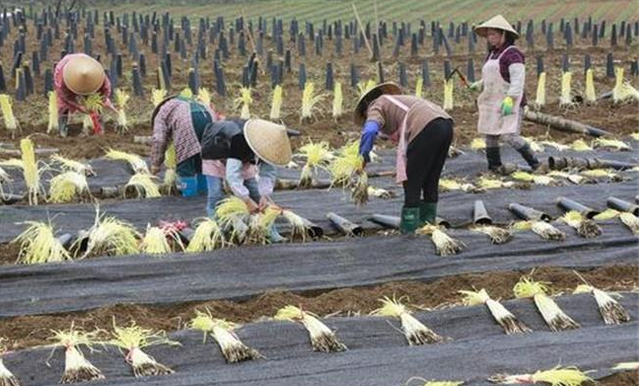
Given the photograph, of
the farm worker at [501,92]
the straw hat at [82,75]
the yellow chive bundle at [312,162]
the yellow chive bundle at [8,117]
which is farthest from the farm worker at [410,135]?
the yellow chive bundle at [8,117]

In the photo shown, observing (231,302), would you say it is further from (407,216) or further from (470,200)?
(470,200)

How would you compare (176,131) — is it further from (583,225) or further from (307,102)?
(307,102)

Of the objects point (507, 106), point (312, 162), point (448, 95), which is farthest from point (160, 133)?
point (448, 95)

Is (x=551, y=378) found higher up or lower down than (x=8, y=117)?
lower down

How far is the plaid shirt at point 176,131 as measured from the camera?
→ 6039 millimetres

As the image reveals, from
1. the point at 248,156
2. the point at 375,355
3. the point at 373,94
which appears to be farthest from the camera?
the point at 373,94

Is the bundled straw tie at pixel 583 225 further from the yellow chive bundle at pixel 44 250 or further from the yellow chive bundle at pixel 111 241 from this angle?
the yellow chive bundle at pixel 44 250

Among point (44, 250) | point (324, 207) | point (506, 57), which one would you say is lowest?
point (324, 207)

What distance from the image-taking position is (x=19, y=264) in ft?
15.6

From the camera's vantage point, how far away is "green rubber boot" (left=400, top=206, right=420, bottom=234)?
529 cm

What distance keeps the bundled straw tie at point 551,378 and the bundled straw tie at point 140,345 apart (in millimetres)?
1222

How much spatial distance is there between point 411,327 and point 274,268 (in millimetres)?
1066

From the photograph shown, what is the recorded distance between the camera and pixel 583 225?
5.33m

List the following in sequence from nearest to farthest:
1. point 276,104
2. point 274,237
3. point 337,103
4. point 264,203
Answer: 1. point 264,203
2. point 274,237
3. point 276,104
4. point 337,103
